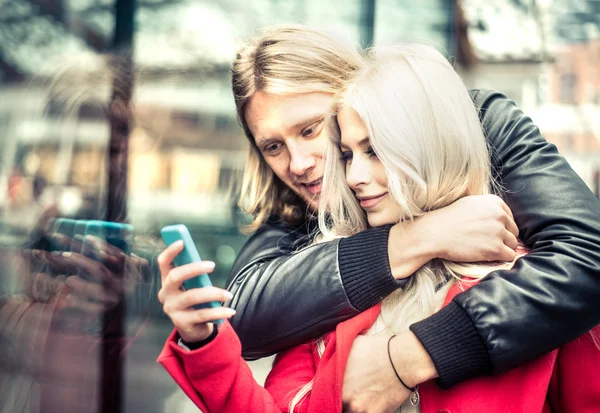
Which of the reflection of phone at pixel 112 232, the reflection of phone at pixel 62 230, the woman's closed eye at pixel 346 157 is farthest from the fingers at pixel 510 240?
the reflection of phone at pixel 62 230

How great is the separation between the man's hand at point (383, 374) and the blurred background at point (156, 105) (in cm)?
85

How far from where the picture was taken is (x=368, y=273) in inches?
51.9

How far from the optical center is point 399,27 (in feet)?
16.0

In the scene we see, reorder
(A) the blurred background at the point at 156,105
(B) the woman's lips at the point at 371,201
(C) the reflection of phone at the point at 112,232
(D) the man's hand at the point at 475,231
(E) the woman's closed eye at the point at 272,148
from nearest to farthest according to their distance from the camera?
(D) the man's hand at the point at 475,231 < (B) the woman's lips at the point at 371,201 < (C) the reflection of phone at the point at 112,232 < (E) the woman's closed eye at the point at 272,148 < (A) the blurred background at the point at 156,105

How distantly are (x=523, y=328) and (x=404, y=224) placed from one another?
32 centimetres

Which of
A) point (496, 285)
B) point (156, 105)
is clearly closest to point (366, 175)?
point (496, 285)

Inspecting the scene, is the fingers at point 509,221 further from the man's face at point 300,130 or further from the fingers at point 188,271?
the fingers at point 188,271

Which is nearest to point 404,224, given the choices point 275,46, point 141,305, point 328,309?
point 328,309

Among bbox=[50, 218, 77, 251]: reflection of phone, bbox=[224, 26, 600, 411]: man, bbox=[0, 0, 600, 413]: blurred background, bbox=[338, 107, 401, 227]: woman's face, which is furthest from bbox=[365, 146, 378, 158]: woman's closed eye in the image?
bbox=[50, 218, 77, 251]: reflection of phone

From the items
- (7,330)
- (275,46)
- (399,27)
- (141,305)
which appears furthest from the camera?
(399,27)

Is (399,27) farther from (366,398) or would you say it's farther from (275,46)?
(366,398)

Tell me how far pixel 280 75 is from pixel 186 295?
2.85 ft

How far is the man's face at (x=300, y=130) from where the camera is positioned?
67.2 inches

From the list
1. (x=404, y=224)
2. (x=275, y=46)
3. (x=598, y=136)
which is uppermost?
(x=275, y=46)
